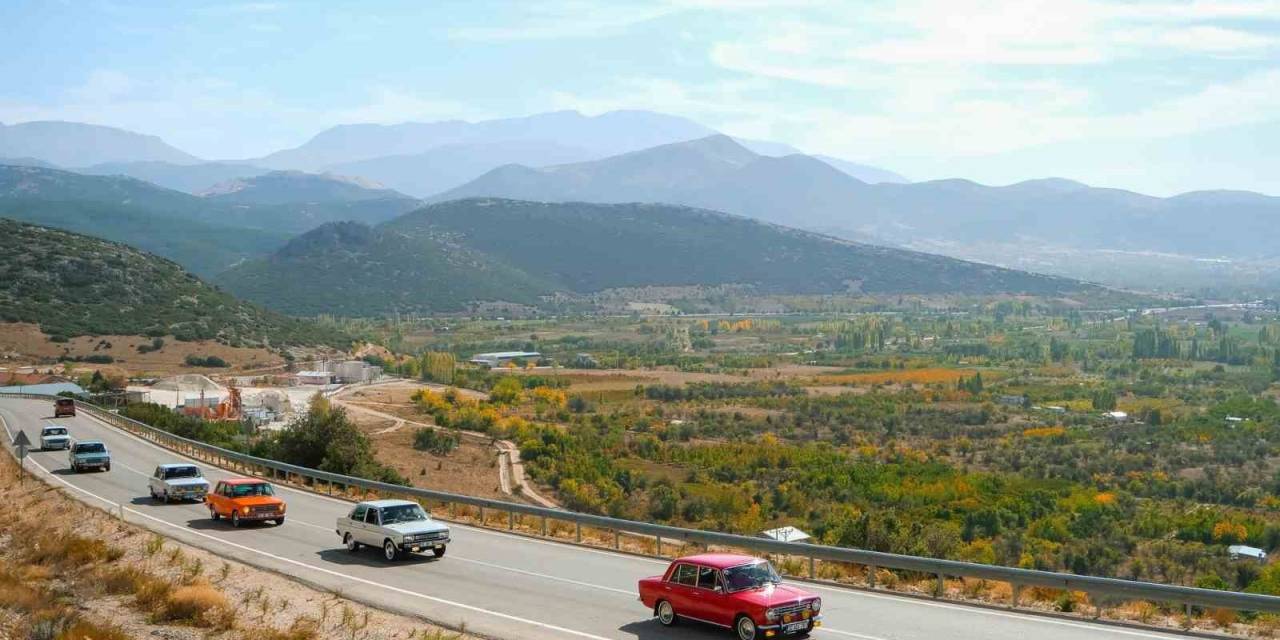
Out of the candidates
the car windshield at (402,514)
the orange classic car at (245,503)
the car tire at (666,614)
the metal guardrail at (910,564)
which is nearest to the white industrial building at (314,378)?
the metal guardrail at (910,564)

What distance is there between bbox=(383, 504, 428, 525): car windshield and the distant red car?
881cm

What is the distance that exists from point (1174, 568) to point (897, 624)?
2010cm

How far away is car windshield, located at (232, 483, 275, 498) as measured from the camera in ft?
95.9

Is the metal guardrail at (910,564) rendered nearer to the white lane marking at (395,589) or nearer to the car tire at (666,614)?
the car tire at (666,614)

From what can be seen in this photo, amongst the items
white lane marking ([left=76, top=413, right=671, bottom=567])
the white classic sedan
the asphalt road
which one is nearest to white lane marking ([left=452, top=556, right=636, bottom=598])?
the asphalt road

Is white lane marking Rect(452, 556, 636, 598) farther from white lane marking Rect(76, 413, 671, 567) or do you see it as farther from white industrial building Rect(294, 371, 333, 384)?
white industrial building Rect(294, 371, 333, 384)

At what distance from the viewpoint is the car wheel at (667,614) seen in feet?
54.9

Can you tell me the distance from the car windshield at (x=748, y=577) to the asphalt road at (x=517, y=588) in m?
0.83

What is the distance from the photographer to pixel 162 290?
128 meters

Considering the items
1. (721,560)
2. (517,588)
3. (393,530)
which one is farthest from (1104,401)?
(721,560)

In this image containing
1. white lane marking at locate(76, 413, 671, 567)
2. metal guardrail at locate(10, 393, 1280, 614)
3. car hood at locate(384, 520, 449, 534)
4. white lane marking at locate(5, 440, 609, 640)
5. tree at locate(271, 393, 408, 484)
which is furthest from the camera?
tree at locate(271, 393, 408, 484)

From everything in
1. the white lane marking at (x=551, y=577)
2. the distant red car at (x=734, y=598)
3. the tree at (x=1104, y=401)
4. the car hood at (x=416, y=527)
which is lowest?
the tree at (x=1104, y=401)

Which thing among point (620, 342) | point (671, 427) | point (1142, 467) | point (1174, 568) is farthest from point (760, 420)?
point (620, 342)

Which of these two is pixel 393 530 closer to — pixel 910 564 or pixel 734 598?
pixel 734 598
